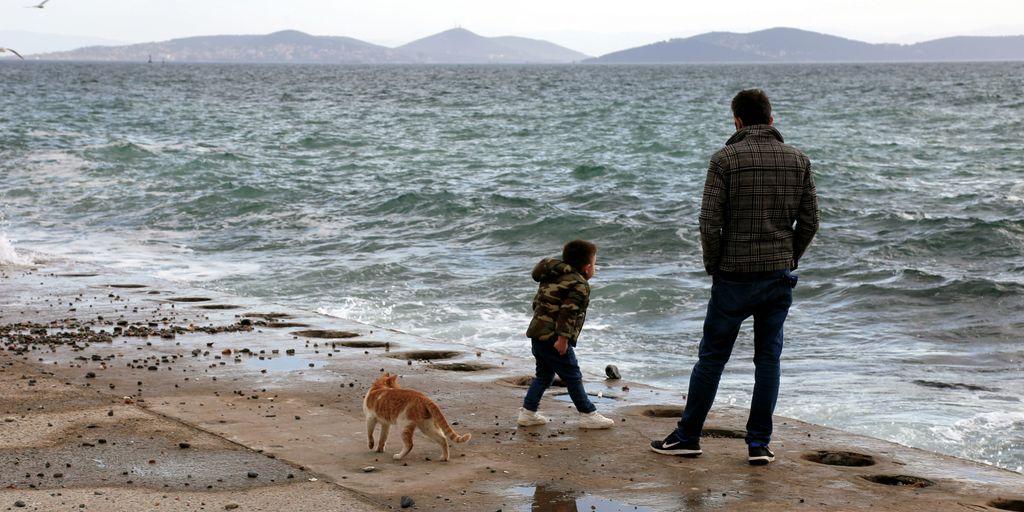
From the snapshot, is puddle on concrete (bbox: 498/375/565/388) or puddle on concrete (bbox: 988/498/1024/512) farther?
puddle on concrete (bbox: 498/375/565/388)

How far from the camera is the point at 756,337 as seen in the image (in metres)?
6.03

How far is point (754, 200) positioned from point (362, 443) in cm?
246

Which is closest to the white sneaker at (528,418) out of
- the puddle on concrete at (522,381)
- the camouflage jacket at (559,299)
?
the camouflage jacket at (559,299)

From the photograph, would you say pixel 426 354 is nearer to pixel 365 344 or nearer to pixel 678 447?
pixel 365 344

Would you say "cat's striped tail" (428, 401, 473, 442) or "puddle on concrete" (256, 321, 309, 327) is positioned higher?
"cat's striped tail" (428, 401, 473, 442)

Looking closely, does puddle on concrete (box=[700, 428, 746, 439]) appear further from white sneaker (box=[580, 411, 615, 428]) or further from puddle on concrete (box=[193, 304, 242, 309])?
puddle on concrete (box=[193, 304, 242, 309])

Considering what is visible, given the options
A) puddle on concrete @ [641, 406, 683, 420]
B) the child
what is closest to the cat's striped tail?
the child

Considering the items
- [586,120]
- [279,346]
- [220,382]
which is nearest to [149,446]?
[220,382]

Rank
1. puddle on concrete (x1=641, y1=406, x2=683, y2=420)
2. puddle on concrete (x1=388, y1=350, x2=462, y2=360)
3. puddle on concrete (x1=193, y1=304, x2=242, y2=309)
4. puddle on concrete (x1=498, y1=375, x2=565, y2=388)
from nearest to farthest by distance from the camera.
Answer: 1. puddle on concrete (x1=641, y1=406, x2=683, y2=420)
2. puddle on concrete (x1=498, y1=375, x2=565, y2=388)
3. puddle on concrete (x1=388, y1=350, x2=462, y2=360)
4. puddle on concrete (x1=193, y1=304, x2=242, y2=309)

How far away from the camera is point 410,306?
1261 centimetres

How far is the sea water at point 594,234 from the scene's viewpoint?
32.6 feet

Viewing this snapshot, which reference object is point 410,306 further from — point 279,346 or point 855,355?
point 855,355

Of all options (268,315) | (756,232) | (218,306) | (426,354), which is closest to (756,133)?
(756,232)

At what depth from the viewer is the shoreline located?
17.5 feet
